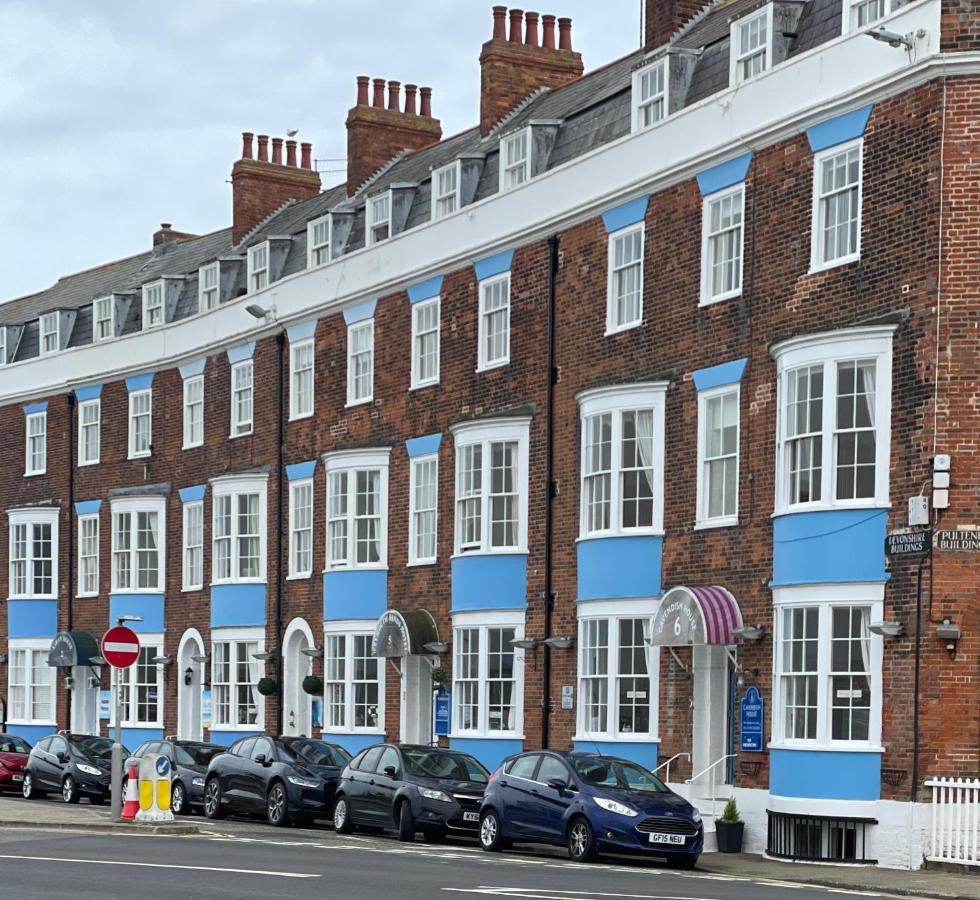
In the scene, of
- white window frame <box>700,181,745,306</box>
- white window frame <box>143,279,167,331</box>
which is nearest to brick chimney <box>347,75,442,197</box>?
white window frame <box>143,279,167,331</box>

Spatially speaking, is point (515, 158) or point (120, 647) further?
point (515, 158)

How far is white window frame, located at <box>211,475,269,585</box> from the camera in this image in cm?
4216

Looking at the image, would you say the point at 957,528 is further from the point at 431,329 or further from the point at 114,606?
the point at 114,606

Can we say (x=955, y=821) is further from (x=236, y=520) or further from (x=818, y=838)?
(x=236, y=520)

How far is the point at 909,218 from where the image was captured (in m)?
25.1

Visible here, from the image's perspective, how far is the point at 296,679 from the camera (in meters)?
41.0

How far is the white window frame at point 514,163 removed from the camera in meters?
34.8

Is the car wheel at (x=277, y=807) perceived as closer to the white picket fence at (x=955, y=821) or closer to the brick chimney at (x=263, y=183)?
the white picket fence at (x=955, y=821)

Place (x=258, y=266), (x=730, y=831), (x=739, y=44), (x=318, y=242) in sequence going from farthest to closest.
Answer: (x=258, y=266), (x=318, y=242), (x=739, y=44), (x=730, y=831)

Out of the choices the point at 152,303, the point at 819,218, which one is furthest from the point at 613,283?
the point at 152,303

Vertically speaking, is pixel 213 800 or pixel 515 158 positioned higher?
pixel 515 158

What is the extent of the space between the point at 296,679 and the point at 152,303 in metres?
11.9

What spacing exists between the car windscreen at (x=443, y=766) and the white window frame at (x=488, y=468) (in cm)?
569

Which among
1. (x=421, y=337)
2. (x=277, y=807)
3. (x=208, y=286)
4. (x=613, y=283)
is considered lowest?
(x=277, y=807)
